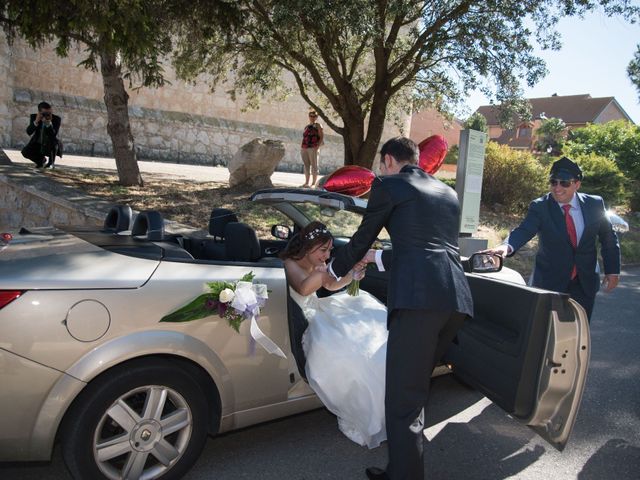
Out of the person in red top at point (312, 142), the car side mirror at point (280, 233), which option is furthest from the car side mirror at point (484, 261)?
the person in red top at point (312, 142)

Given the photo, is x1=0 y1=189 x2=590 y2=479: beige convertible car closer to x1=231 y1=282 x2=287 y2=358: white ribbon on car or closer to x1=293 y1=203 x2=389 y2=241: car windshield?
x1=231 y1=282 x2=287 y2=358: white ribbon on car

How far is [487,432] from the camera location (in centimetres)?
350

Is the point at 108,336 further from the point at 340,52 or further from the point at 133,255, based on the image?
the point at 340,52

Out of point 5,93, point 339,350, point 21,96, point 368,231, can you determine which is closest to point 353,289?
point 339,350

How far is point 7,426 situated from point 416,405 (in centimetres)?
180

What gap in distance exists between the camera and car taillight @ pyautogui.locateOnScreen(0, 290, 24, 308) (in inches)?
83.8

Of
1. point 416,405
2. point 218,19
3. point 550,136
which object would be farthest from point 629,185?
point 550,136

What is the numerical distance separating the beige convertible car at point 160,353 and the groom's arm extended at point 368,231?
0.41m

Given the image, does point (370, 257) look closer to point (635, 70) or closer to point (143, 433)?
point (143, 433)

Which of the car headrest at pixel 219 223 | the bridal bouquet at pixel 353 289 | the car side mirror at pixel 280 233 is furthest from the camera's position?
the car side mirror at pixel 280 233

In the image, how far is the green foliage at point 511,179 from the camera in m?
13.5

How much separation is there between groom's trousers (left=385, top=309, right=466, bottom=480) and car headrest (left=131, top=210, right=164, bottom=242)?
4.96ft

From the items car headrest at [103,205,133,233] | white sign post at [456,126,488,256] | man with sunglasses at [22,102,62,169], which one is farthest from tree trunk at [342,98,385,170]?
car headrest at [103,205,133,233]

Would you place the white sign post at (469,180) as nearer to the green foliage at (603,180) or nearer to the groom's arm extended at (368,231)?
the groom's arm extended at (368,231)
